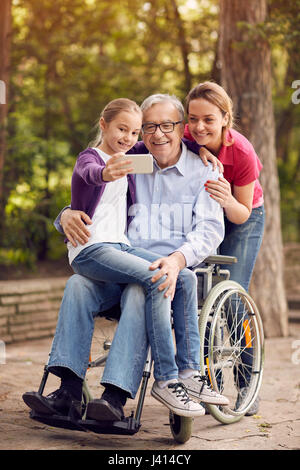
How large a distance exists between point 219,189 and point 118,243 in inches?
22.9

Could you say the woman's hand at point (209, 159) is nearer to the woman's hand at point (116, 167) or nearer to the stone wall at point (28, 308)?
the woman's hand at point (116, 167)

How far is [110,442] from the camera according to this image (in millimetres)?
Answer: 2992

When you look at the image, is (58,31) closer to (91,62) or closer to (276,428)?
(91,62)

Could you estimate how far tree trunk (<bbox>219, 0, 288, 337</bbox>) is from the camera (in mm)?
6211

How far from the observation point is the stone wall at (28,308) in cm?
588

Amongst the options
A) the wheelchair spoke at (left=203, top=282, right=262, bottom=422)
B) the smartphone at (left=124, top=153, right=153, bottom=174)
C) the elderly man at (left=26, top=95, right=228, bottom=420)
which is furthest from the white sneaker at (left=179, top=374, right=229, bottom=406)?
the smartphone at (left=124, top=153, right=153, bottom=174)

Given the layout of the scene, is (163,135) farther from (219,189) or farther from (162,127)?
(219,189)

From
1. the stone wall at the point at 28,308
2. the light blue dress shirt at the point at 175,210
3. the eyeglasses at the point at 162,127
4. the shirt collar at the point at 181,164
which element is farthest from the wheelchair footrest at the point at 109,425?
the stone wall at the point at 28,308

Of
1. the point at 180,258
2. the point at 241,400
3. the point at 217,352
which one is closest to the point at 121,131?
the point at 180,258

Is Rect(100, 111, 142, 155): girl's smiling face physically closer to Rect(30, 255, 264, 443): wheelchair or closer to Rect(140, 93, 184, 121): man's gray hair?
Rect(140, 93, 184, 121): man's gray hair

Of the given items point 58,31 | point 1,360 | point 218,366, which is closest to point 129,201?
point 218,366

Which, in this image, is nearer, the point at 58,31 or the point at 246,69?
the point at 246,69

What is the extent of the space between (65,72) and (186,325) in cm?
712

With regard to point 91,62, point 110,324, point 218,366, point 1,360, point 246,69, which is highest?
point 91,62
